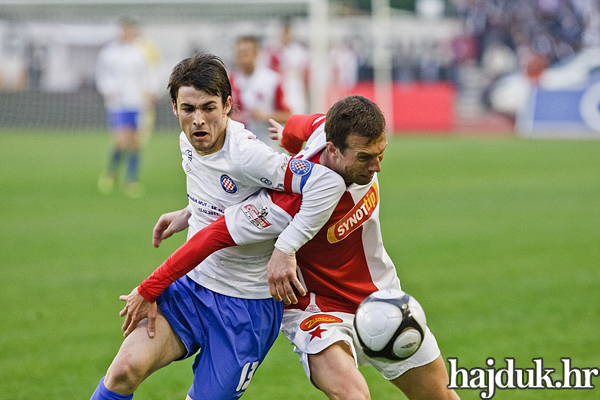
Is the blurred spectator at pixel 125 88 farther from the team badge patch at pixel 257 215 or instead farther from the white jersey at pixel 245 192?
the team badge patch at pixel 257 215

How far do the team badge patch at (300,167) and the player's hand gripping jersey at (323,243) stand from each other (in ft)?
0.40

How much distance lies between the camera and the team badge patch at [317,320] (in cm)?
359

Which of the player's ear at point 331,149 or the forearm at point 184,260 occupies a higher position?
the player's ear at point 331,149

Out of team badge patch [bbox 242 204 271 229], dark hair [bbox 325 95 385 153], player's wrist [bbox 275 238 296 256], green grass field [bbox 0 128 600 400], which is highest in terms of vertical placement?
dark hair [bbox 325 95 385 153]

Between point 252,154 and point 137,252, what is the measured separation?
573 centimetres

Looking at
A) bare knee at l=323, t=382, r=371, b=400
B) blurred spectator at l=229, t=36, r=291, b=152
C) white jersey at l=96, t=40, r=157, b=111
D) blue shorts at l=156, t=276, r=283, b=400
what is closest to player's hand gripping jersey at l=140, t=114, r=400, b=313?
blue shorts at l=156, t=276, r=283, b=400

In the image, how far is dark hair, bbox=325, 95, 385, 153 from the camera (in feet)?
10.6

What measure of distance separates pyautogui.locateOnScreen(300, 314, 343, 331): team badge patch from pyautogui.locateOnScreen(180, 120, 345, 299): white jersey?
0.75 feet

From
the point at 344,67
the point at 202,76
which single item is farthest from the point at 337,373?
the point at 344,67

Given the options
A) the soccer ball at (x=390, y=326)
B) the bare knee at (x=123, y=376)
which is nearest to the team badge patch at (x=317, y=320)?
the soccer ball at (x=390, y=326)

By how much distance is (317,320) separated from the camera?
3.60 m

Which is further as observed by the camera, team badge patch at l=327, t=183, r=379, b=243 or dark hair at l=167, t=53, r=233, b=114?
team badge patch at l=327, t=183, r=379, b=243

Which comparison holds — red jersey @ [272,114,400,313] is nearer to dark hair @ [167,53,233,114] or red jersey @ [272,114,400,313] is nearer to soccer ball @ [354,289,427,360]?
soccer ball @ [354,289,427,360]

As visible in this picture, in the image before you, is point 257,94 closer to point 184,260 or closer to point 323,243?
point 323,243
